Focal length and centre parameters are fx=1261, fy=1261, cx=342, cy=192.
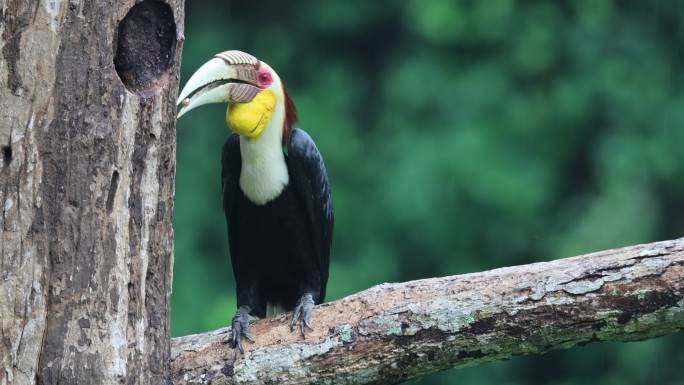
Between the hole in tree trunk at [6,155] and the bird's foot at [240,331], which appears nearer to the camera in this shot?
the hole in tree trunk at [6,155]

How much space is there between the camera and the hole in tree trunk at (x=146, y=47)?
95.7 inches

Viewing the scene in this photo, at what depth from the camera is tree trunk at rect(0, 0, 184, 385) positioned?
A: 2.32 meters

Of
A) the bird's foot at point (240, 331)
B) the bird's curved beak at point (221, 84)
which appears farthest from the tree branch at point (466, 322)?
the bird's curved beak at point (221, 84)

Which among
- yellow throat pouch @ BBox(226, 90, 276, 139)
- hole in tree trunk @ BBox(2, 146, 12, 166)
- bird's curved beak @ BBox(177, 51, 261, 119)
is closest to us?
hole in tree trunk @ BBox(2, 146, 12, 166)

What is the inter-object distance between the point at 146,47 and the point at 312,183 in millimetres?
892

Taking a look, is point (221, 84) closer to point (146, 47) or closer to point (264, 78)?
point (264, 78)

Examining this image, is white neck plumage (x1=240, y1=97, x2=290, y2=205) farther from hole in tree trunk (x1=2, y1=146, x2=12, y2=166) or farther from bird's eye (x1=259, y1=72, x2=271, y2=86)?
hole in tree trunk (x1=2, y1=146, x2=12, y2=166)

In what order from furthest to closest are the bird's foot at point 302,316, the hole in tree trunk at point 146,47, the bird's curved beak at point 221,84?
the bird's curved beak at point 221,84 → the bird's foot at point 302,316 → the hole in tree trunk at point 146,47

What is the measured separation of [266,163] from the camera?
3.21 metres

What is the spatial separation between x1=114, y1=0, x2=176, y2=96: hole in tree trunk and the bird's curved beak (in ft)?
0.97

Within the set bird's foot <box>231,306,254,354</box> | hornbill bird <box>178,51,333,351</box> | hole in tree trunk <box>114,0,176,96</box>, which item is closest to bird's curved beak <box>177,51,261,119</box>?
hornbill bird <box>178,51,333,351</box>

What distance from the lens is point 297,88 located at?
6520mm

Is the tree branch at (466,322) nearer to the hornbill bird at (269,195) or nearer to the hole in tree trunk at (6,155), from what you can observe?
the hornbill bird at (269,195)

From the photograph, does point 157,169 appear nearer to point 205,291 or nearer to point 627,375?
point 205,291
